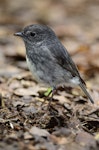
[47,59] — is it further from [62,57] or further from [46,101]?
[46,101]

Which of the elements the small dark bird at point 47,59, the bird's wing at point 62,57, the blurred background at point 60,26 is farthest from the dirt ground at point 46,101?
the bird's wing at point 62,57

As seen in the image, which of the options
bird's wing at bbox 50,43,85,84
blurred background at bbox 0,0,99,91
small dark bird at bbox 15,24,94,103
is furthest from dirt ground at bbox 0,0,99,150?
bird's wing at bbox 50,43,85,84

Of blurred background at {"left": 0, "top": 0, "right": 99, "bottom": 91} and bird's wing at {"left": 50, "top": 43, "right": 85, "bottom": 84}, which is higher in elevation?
blurred background at {"left": 0, "top": 0, "right": 99, "bottom": 91}

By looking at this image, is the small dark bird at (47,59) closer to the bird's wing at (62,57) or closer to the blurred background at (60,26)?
the bird's wing at (62,57)

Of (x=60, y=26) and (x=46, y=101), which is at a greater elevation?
(x=60, y=26)

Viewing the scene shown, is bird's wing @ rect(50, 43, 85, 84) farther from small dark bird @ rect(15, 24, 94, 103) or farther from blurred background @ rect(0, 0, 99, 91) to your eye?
blurred background @ rect(0, 0, 99, 91)

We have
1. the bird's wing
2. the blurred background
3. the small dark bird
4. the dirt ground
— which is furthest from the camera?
the blurred background

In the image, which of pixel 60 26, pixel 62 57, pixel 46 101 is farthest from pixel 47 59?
pixel 60 26
